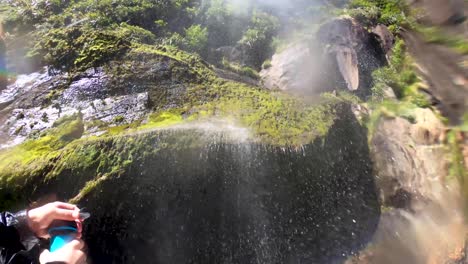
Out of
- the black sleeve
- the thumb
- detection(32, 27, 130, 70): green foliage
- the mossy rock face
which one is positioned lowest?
the mossy rock face

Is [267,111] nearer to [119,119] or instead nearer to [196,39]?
[119,119]

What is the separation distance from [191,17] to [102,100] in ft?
16.3

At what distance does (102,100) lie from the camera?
7.78m

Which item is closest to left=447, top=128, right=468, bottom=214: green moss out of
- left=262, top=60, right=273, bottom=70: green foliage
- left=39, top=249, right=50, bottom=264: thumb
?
left=262, top=60, right=273, bottom=70: green foliage

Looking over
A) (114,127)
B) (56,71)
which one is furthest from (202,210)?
(56,71)

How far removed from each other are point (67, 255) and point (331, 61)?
31.1 feet

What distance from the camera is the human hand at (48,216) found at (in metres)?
2.11

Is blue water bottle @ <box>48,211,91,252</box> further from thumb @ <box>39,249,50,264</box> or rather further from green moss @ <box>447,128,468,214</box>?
green moss @ <box>447,128,468,214</box>

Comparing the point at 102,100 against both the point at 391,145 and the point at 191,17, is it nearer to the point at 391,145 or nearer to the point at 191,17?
the point at 191,17

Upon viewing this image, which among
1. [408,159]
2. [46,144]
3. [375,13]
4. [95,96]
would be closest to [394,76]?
[408,159]

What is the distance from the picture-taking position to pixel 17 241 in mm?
2078

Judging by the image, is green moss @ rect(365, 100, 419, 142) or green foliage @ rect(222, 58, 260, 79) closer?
green moss @ rect(365, 100, 419, 142)

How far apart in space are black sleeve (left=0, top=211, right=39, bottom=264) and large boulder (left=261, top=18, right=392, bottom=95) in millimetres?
8075

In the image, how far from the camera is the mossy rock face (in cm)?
628
